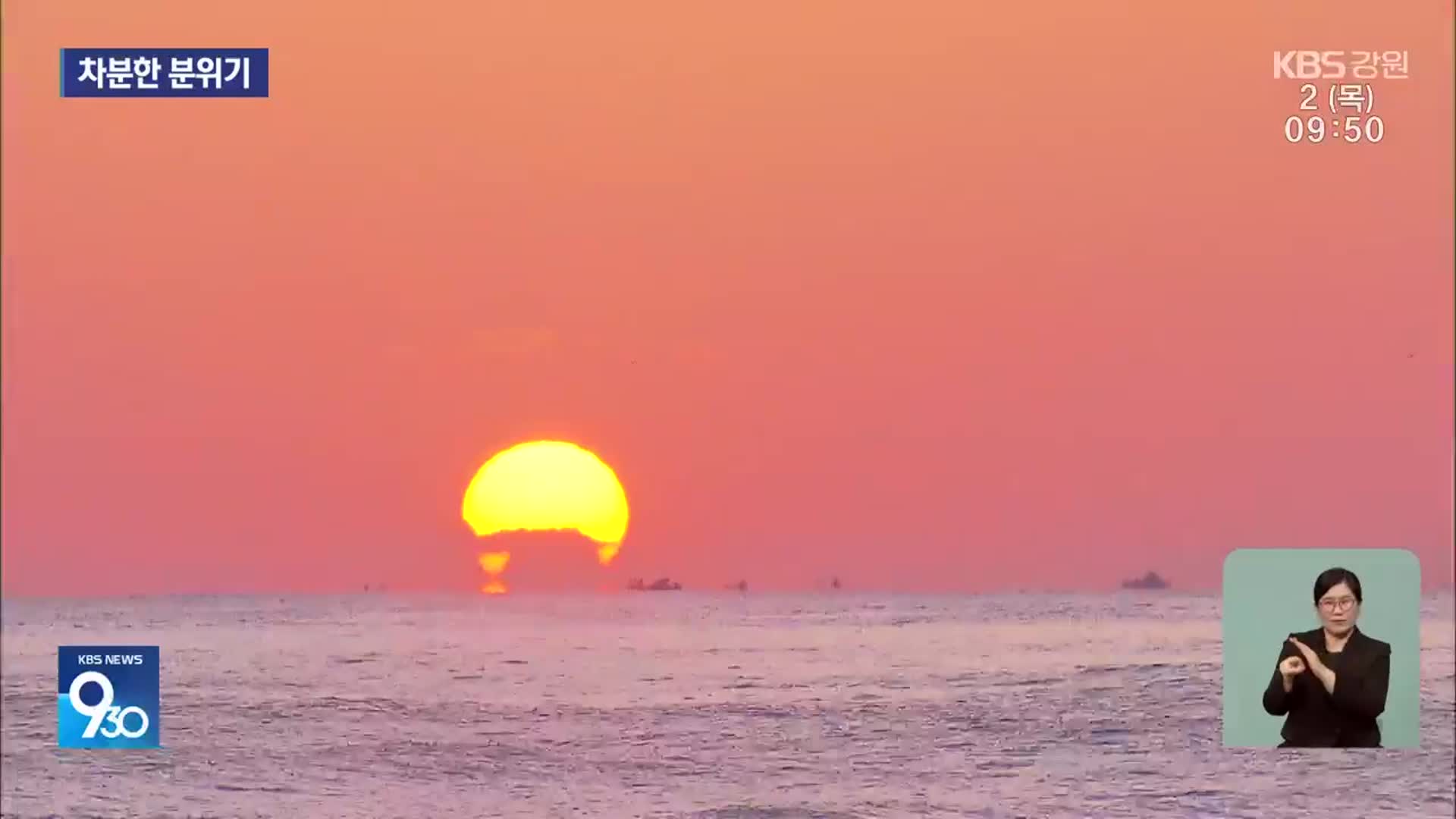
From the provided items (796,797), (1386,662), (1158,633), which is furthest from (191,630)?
(1386,662)

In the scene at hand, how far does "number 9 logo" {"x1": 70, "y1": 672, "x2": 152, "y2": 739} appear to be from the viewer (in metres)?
11.0

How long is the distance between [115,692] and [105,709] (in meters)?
0.18

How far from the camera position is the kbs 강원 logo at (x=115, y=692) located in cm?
1096

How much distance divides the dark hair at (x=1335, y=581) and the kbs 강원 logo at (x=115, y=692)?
23.7ft

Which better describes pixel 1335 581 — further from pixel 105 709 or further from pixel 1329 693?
pixel 105 709

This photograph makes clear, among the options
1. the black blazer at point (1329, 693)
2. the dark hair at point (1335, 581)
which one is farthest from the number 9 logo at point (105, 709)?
the dark hair at point (1335, 581)

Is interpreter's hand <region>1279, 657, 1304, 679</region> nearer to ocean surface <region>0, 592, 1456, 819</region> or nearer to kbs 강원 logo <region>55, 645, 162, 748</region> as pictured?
ocean surface <region>0, 592, 1456, 819</region>

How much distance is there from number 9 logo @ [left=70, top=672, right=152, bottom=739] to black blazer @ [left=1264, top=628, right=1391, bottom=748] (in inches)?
287

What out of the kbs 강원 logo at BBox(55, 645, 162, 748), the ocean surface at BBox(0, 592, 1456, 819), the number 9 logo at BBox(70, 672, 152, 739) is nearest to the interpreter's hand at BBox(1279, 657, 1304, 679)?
the ocean surface at BBox(0, 592, 1456, 819)

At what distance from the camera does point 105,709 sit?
11.0 meters

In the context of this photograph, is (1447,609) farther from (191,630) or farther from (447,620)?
(191,630)

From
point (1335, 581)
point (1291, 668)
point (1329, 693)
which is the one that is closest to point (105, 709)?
point (1291, 668)

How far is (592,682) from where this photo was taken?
31.2 m

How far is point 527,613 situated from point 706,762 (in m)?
27.4
